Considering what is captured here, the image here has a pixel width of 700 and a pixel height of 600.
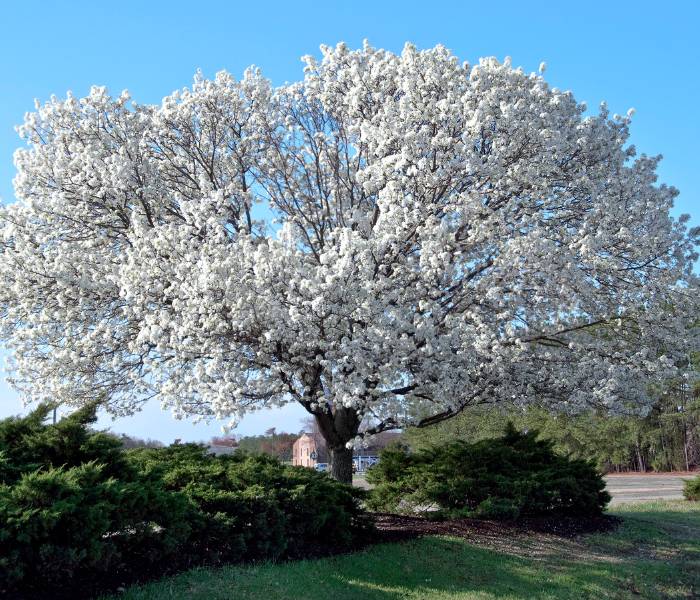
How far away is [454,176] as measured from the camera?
1222 centimetres

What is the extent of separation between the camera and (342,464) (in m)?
14.1

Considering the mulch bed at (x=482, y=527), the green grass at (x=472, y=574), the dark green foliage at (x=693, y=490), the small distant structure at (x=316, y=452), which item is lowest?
the green grass at (x=472, y=574)

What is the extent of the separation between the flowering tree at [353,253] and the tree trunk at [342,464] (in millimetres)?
130

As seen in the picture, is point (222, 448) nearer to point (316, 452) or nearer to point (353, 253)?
point (353, 253)

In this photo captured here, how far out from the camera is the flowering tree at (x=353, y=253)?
1114cm

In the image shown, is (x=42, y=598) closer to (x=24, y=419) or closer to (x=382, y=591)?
(x=24, y=419)

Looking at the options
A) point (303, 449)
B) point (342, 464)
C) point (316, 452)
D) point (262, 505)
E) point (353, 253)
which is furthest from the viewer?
point (303, 449)

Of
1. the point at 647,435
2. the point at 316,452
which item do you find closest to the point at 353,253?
the point at 647,435

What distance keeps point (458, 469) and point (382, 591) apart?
6098 mm

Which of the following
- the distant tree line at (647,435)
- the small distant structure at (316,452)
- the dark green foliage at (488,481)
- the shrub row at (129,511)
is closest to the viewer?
the shrub row at (129,511)

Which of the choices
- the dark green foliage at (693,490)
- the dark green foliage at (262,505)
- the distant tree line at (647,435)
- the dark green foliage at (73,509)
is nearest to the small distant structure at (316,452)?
the distant tree line at (647,435)

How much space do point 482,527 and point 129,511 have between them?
24.0 feet

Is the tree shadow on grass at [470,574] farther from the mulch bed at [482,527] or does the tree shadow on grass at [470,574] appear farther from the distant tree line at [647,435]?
the distant tree line at [647,435]

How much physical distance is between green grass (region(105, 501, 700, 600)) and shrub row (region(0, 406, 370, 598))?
1.31 ft
